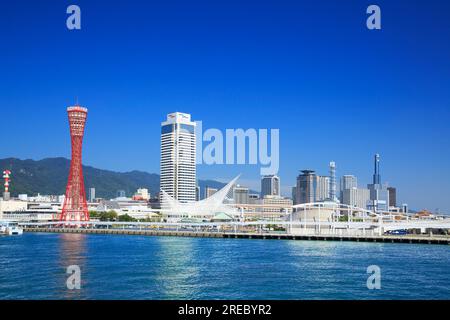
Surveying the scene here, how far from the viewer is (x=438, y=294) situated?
10.6 metres

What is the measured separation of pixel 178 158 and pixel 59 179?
69215 mm

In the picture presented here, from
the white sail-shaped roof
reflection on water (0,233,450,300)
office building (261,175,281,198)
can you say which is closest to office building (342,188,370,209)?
office building (261,175,281,198)

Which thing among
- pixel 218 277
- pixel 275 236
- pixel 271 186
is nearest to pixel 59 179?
pixel 271 186

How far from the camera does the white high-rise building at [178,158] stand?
73938 mm

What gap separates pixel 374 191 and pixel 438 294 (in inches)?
3431

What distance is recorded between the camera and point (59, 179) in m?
133

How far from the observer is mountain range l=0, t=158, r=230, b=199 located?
115750 mm

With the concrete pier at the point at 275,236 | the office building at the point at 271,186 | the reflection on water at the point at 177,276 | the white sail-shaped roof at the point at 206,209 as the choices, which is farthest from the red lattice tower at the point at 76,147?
the office building at the point at 271,186

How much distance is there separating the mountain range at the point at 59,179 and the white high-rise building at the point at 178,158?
35.8 metres
